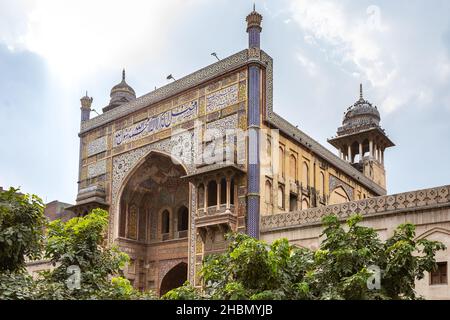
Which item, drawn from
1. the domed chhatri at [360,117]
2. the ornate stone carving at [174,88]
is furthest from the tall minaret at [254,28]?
the domed chhatri at [360,117]

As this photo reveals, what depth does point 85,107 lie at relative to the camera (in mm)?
26922

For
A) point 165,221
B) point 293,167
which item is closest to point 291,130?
point 293,167

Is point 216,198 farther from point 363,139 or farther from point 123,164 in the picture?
point 363,139

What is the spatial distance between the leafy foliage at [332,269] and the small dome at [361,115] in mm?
23196

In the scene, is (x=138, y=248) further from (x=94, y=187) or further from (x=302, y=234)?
(x=302, y=234)

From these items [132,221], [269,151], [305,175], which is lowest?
[132,221]

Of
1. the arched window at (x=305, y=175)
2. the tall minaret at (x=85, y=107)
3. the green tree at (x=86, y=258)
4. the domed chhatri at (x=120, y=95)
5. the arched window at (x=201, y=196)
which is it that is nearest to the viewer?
the green tree at (x=86, y=258)

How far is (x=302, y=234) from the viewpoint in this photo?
57.4 ft

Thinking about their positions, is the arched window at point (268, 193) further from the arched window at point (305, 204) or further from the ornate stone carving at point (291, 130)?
the arched window at point (305, 204)

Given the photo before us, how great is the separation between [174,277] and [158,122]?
582 centimetres

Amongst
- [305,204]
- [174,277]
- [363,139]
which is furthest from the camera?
[363,139]

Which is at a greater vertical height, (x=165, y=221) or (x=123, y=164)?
(x=123, y=164)

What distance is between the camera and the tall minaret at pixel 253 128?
1850cm

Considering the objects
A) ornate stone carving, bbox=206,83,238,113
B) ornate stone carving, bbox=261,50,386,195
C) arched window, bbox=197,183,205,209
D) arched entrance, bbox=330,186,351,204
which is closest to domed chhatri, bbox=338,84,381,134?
ornate stone carving, bbox=261,50,386,195
